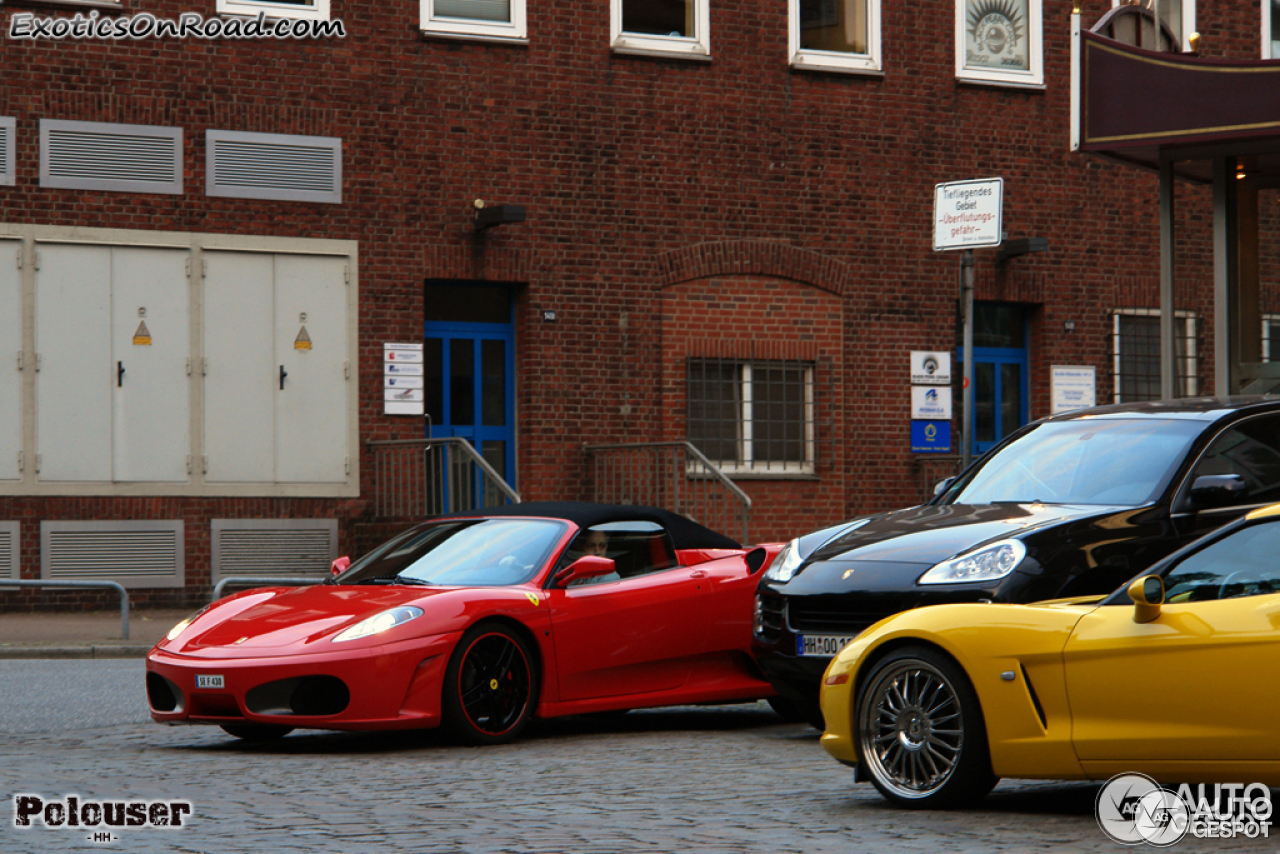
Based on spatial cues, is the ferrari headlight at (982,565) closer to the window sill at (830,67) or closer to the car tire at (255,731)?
the car tire at (255,731)

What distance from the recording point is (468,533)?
10.4 m

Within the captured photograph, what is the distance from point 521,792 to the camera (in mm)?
7617

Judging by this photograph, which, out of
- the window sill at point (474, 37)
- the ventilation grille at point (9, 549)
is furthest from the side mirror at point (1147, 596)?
the window sill at point (474, 37)

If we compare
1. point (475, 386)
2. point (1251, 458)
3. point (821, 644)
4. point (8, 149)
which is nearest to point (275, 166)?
point (8, 149)

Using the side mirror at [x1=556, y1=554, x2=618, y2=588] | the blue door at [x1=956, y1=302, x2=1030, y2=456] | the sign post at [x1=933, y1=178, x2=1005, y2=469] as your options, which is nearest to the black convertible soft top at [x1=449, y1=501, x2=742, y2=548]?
the side mirror at [x1=556, y1=554, x2=618, y2=588]

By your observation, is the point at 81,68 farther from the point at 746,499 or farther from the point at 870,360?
the point at 870,360

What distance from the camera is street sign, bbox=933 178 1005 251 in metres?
13.4

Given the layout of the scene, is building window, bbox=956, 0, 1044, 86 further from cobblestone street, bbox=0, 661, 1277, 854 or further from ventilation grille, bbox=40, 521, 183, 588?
cobblestone street, bbox=0, 661, 1277, 854

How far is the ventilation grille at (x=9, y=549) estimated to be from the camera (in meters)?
18.3

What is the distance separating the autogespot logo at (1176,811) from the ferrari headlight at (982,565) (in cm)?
174

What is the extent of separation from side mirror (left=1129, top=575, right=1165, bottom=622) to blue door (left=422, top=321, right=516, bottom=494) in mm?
Answer: 14541

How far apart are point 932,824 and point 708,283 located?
1519 cm

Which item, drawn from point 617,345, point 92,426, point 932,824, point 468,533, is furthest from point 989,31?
point 932,824

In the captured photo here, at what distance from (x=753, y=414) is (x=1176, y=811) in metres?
15.3
